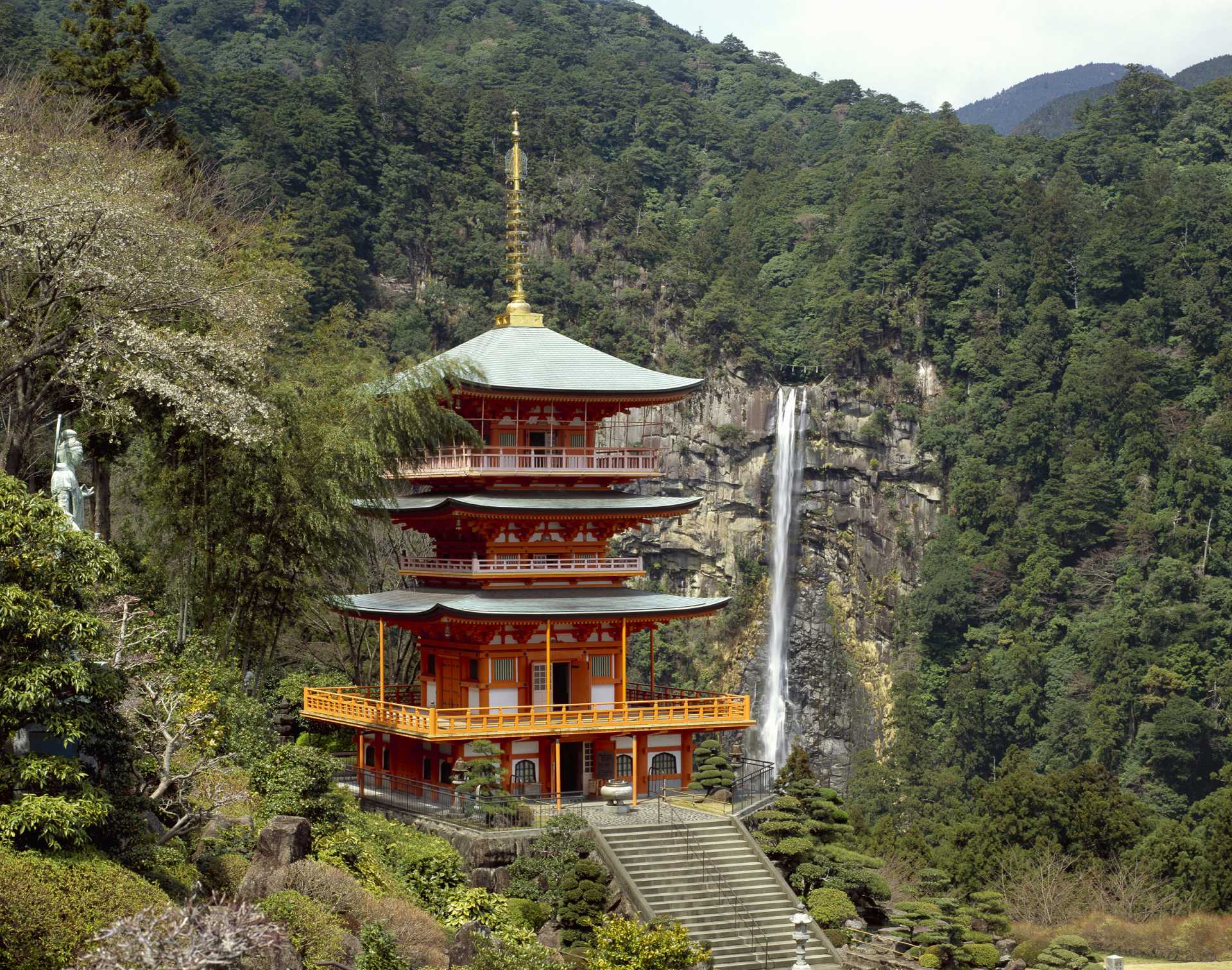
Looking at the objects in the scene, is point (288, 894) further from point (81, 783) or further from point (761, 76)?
point (761, 76)

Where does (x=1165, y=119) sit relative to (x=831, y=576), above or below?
above

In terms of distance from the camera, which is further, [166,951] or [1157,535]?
[1157,535]

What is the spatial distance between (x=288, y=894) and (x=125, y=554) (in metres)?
13.1

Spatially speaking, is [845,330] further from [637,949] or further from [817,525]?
[637,949]

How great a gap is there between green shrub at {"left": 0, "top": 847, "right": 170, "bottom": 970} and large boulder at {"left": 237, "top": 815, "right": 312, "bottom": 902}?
2309 mm

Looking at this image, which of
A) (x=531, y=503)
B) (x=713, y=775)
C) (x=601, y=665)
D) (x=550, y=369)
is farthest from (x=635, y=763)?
(x=550, y=369)

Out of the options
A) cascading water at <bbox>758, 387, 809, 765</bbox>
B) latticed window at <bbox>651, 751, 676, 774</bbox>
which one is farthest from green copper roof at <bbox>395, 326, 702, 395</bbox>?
cascading water at <bbox>758, 387, 809, 765</bbox>

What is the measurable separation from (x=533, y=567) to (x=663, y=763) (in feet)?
14.1

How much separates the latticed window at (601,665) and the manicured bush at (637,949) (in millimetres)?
8920

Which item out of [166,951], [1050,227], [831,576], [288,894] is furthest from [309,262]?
[166,951]

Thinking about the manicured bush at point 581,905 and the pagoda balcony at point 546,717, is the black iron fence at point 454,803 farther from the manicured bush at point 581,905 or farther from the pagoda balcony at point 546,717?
the manicured bush at point 581,905

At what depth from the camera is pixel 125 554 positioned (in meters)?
29.4

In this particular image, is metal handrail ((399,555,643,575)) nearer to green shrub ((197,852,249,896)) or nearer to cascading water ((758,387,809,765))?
green shrub ((197,852,249,896))

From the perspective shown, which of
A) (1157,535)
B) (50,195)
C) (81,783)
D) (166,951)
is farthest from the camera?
(1157,535)
